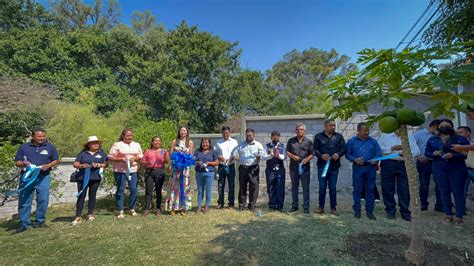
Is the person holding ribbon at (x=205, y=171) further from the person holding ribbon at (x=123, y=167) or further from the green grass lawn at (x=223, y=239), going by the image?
the person holding ribbon at (x=123, y=167)

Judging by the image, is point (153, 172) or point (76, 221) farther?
point (153, 172)

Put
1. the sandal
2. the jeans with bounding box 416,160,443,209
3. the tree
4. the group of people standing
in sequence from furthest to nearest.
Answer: the tree, the jeans with bounding box 416,160,443,209, the sandal, the group of people standing

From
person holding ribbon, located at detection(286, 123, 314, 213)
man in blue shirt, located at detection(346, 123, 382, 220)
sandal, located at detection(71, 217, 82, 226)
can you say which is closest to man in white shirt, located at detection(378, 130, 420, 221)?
man in blue shirt, located at detection(346, 123, 382, 220)

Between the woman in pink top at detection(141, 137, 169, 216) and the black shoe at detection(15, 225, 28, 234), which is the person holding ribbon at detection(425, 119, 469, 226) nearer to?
the woman in pink top at detection(141, 137, 169, 216)

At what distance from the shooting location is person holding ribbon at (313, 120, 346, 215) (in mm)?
5637

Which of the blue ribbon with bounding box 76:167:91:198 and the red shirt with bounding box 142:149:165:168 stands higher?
the red shirt with bounding box 142:149:165:168

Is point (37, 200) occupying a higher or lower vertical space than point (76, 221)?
higher

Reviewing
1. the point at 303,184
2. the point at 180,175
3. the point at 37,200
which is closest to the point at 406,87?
the point at 303,184

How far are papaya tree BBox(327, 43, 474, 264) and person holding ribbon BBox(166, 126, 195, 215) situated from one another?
3.52 m

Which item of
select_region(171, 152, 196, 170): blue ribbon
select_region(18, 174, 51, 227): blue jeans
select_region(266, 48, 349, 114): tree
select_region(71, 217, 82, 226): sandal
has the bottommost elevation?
select_region(71, 217, 82, 226): sandal

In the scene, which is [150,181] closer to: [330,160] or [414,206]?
[330,160]

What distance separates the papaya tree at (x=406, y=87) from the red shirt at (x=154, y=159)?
156 inches

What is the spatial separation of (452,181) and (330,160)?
204 centimetres

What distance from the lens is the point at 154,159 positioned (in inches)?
238
